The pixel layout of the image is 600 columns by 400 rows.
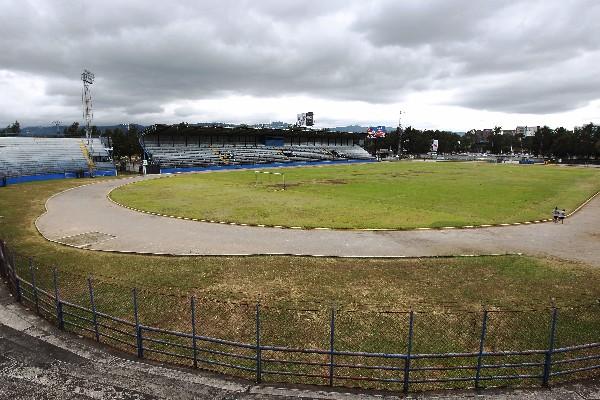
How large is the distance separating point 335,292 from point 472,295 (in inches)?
216

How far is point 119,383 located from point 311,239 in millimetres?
14222

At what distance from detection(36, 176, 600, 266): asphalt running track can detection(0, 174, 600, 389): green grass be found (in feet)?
4.92

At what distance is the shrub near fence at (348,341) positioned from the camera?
10305mm

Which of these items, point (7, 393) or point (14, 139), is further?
point (14, 139)

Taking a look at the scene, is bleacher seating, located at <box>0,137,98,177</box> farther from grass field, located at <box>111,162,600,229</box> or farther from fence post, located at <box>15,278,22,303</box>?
fence post, located at <box>15,278,22,303</box>

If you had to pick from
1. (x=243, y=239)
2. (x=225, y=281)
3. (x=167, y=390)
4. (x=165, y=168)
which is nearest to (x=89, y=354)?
(x=167, y=390)

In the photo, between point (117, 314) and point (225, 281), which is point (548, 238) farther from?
point (117, 314)

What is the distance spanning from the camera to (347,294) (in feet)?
50.3

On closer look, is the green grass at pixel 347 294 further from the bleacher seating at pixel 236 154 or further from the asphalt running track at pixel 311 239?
the bleacher seating at pixel 236 154

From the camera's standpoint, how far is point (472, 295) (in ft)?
50.0

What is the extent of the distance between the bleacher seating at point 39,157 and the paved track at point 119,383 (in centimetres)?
5873

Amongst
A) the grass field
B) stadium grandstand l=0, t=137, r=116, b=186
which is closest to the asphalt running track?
the grass field

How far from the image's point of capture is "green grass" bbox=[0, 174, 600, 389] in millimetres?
A: 12391

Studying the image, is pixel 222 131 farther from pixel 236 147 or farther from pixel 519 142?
pixel 519 142
